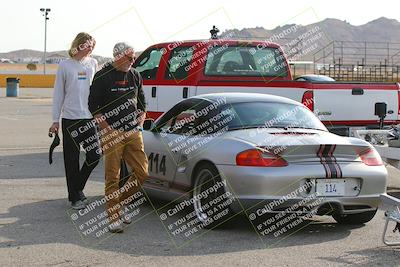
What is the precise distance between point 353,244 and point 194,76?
5.46 meters

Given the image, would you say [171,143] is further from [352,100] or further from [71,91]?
[352,100]

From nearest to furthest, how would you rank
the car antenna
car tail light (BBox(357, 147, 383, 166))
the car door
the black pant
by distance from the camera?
car tail light (BBox(357, 147, 383, 166)), the car door, the black pant, the car antenna

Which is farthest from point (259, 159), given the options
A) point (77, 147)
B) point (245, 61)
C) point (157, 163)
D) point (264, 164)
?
point (245, 61)

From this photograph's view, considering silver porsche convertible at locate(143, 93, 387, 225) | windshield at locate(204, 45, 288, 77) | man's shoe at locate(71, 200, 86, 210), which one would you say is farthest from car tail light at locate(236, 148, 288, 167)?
windshield at locate(204, 45, 288, 77)

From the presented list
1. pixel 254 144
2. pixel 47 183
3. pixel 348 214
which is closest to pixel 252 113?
pixel 254 144

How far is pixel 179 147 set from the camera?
7.66m

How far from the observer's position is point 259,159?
664 cm

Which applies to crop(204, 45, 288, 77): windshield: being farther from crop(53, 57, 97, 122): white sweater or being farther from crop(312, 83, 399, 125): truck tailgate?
crop(53, 57, 97, 122): white sweater

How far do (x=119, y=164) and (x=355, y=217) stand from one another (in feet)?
7.83

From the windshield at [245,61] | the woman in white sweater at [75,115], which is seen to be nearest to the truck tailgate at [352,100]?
the windshield at [245,61]

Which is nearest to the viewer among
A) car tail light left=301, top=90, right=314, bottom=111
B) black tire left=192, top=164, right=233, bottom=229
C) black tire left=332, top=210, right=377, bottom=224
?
black tire left=192, top=164, right=233, bottom=229

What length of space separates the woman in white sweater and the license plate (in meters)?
2.55

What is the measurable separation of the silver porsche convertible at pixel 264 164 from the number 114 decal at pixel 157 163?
0.9 inches

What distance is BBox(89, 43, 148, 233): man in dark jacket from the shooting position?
709 cm
